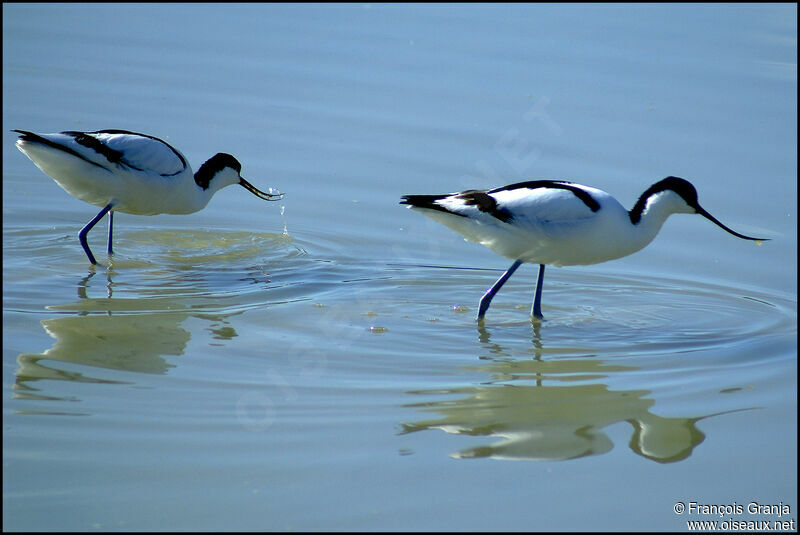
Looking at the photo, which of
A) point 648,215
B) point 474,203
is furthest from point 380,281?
point 648,215

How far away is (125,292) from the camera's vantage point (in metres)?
7.62

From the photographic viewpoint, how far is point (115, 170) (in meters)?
8.30

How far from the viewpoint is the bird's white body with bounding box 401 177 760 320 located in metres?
7.16

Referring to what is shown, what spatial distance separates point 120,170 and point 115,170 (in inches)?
1.5

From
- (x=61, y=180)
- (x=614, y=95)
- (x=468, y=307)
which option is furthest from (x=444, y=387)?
(x=614, y=95)

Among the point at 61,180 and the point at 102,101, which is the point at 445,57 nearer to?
the point at 102,101

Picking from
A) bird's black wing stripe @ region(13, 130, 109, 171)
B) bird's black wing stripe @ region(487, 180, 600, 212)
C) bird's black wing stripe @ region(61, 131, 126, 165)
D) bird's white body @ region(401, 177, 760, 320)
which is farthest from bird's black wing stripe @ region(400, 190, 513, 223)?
bird's black wing stripe @ region(13, 130, 109, 171)

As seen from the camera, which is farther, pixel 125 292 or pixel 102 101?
pixel 102 101

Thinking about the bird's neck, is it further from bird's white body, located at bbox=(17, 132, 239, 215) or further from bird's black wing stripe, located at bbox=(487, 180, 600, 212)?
bird's white body, located at bbox=(17, 132, 239, 215)

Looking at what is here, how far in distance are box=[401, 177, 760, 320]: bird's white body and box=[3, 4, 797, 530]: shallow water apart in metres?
0.50

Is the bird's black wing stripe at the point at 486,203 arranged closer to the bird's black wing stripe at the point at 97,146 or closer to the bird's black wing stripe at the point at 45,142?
the bird's black wing stripe at the point at 97,146

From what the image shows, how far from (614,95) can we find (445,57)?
7.65 ft

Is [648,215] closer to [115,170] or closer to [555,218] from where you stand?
[555,218]

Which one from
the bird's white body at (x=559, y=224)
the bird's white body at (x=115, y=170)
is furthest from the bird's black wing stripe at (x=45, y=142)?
the bird's white body at (x=559, y=224)
